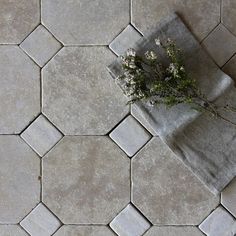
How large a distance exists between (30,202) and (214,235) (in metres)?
0.41

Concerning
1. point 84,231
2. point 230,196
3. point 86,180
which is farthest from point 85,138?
point 230,196

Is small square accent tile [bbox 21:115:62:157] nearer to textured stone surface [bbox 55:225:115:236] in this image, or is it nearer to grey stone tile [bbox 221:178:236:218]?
textured stone surface [bbox 55:225:115:236]

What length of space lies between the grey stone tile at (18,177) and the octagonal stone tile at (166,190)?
0.23 metres

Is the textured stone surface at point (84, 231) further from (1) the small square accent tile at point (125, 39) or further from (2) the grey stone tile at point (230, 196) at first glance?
(1) the small square accent tile at point (125, 39)

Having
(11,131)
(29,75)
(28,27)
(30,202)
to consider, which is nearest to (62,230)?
(30,202)

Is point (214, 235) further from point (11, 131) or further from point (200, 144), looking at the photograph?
point (11, 131)

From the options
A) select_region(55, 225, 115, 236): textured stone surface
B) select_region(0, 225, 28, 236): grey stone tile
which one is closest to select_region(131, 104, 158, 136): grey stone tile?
select_region(55, 225, 115, 236): textured stone surface

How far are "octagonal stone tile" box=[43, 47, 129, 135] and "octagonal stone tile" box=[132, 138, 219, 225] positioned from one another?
0.37 feet

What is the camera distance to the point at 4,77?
1098 millimetres

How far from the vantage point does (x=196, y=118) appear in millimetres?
1044

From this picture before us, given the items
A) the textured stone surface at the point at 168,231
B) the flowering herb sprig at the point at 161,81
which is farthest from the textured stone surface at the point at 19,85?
the textured stone surface at the point at 168,231

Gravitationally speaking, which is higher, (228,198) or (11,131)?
(11,131)

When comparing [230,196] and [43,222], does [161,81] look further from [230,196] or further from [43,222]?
[43,222]

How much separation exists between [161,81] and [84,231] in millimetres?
384
